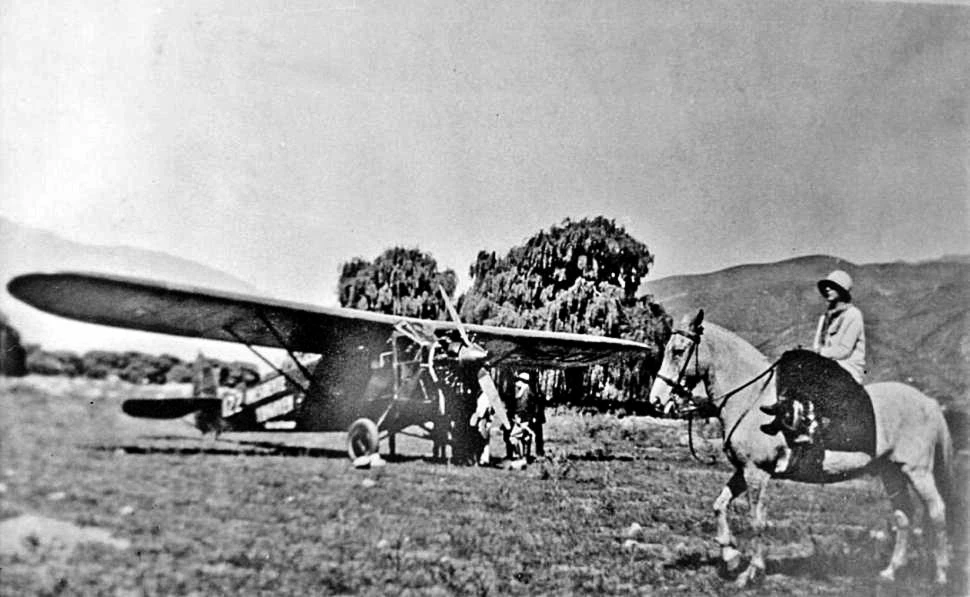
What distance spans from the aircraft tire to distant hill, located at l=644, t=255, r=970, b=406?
163 cm

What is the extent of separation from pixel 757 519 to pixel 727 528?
182 millimetres

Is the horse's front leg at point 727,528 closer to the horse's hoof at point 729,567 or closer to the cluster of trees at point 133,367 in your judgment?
the horse's hoof at point 729,567

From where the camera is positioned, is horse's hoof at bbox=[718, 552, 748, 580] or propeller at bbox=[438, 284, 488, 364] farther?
horse's hoof at bbox=[718, 552, 748, 580]

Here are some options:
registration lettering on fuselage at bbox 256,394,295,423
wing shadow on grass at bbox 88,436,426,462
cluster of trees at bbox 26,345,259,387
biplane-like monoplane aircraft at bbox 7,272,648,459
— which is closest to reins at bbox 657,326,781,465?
biplane-like monoplane aircraft at bbox 7,272,648,459

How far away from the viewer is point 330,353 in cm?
416

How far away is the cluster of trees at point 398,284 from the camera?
425cm

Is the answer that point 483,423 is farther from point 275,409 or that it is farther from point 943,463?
point 943,463

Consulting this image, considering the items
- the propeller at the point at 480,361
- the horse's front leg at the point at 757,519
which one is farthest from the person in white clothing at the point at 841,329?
the propeller at the point at 480,361

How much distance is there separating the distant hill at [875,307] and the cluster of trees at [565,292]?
0.59ft

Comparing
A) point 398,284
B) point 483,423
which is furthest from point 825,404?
point 398,284

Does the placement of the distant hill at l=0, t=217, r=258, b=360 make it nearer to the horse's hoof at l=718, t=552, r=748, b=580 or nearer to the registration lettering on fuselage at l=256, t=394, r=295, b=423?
the registration lettering on fuselage at l=256, t=394, r=295, b=423

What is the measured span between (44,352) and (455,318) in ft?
5.74

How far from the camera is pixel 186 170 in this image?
3949mm

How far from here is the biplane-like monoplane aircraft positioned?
3.72 metres
